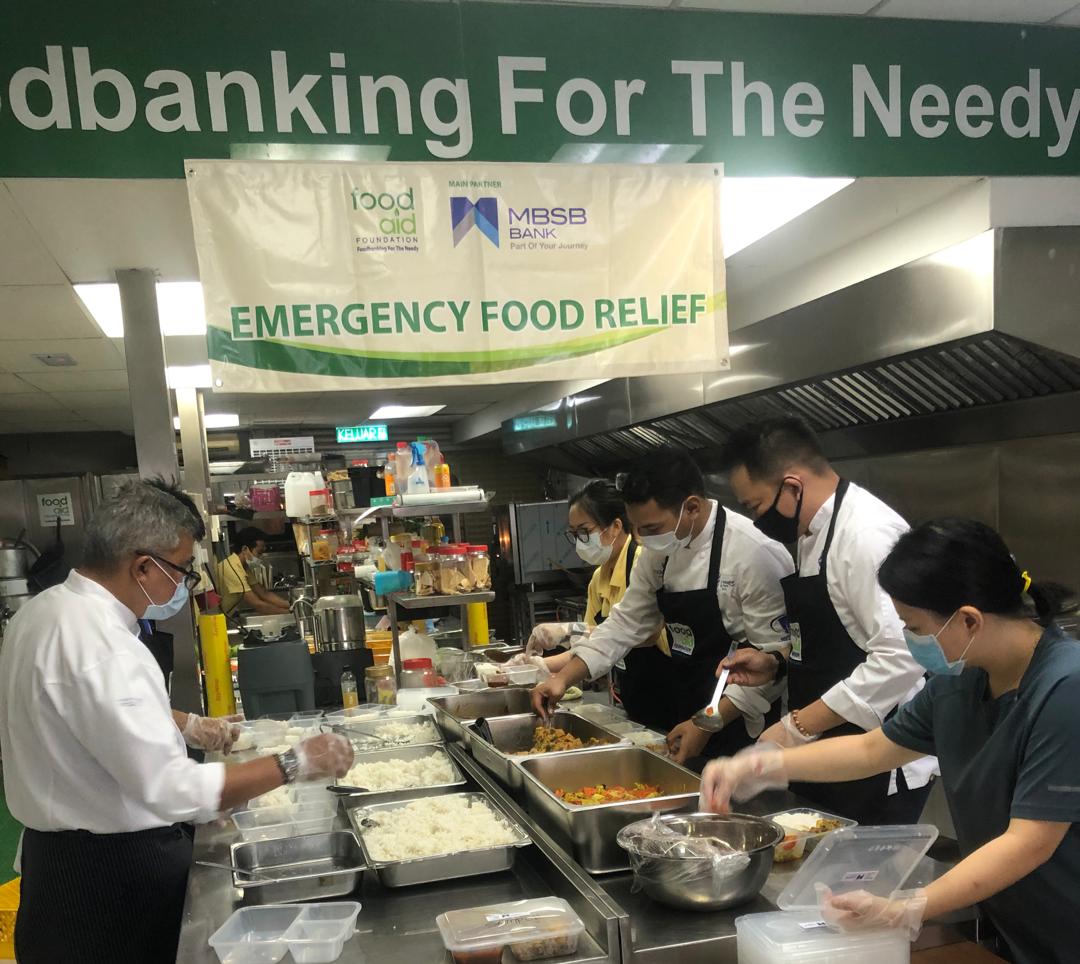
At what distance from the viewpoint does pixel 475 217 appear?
7.57 feet

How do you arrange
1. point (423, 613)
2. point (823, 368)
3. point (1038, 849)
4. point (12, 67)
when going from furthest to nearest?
point (423, 613) → point (823, 368) → point (12, 67) → point (1038, 849)

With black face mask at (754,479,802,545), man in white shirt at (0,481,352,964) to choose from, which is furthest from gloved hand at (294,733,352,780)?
black face mask at (754,479,802,545)

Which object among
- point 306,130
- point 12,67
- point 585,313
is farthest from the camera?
point 585,313

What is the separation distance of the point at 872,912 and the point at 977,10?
95.7 inches

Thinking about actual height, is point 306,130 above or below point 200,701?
above

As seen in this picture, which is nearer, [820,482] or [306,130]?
[306,130]

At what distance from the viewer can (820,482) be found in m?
2.79

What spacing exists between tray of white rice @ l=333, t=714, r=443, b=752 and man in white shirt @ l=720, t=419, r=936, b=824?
117 cm

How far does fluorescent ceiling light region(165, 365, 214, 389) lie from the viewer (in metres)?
6.00

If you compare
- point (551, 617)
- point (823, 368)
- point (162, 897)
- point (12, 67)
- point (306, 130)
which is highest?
point (12, 67)

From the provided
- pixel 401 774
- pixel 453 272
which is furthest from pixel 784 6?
pixel 401 774

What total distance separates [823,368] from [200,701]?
9.97 feet

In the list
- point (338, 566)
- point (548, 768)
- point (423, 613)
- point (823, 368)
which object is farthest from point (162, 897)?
point (338, 566)

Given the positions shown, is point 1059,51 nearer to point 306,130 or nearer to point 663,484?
point 663,484
